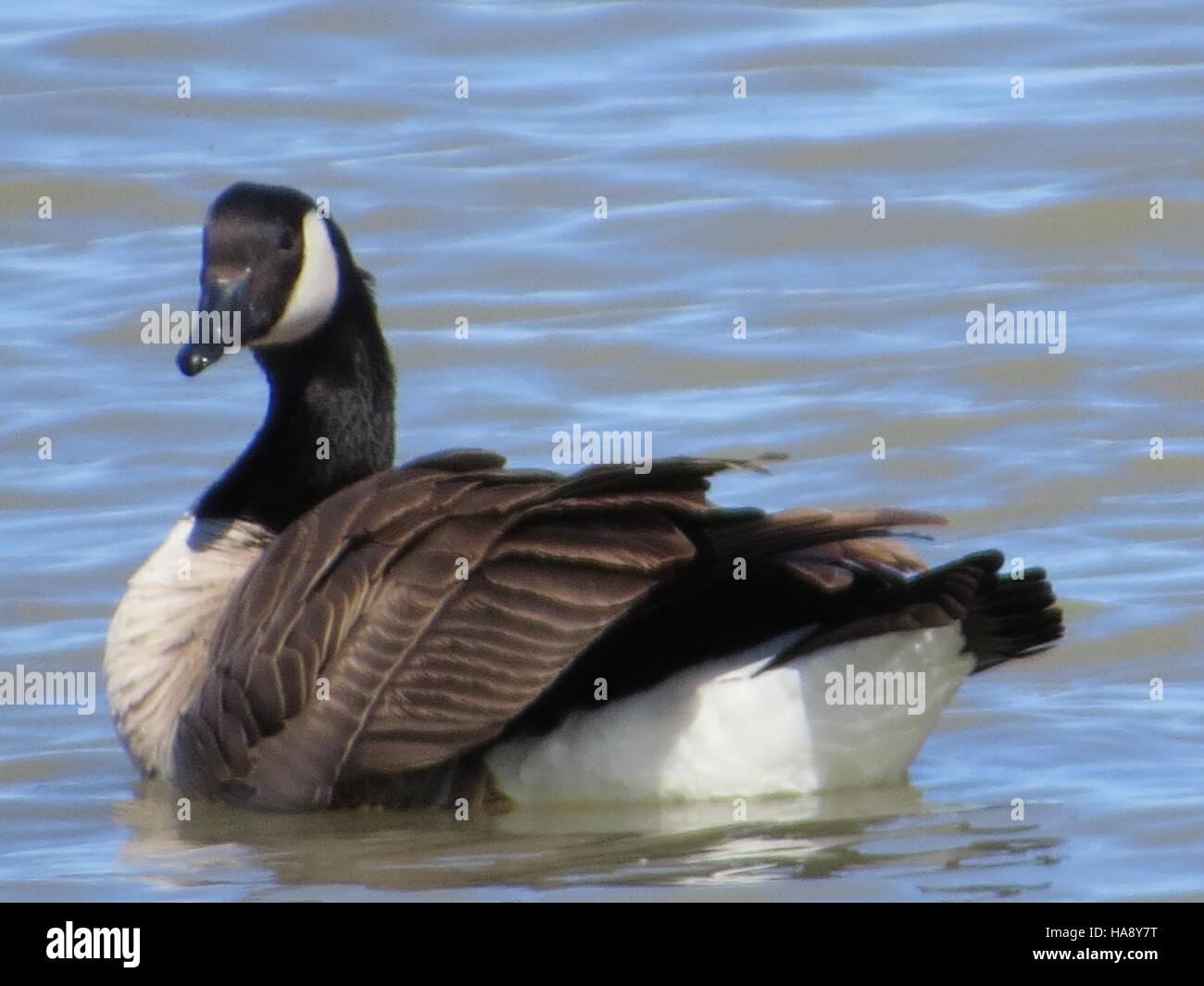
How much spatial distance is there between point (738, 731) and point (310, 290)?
1.75 metres

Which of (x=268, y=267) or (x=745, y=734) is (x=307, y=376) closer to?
(x=268, y=267)

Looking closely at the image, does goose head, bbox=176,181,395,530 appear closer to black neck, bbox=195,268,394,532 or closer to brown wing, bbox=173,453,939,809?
black neck, bbox=195,268,394,532

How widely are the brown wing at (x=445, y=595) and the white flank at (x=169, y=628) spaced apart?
346 mm

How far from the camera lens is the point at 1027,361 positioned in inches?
375

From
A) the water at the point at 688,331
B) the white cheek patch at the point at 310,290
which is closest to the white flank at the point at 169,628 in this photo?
the water at the point at 688,331

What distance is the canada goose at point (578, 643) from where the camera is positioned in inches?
212

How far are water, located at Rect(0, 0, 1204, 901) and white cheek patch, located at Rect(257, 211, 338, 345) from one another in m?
1.22

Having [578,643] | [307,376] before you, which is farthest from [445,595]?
[307,376]

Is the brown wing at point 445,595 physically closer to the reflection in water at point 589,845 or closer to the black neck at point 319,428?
the reflection in water at point 589,845

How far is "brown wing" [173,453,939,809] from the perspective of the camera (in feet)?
17.6
